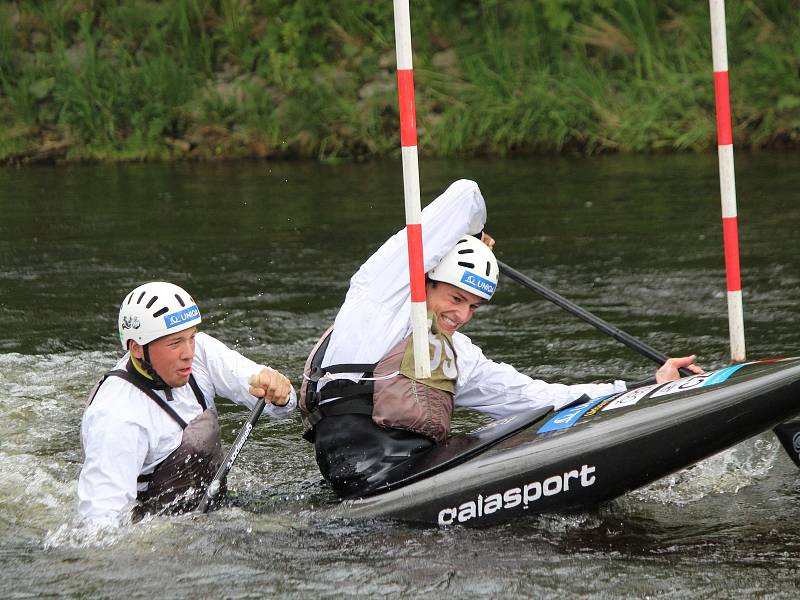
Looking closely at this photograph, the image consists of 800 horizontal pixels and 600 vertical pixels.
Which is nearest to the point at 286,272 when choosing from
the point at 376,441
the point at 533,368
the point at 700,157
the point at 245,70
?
the point at 533,368

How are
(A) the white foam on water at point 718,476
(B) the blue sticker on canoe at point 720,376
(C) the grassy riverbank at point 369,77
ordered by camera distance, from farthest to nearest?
(C) the grassy riverbank at point 369,77
(A) the white foam on water at point 718,476
(B) the blue sticker on canoe at point 720,376

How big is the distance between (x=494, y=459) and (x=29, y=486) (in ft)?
7.10

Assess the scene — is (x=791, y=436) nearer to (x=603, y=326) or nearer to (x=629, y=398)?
(x=629, y=398)

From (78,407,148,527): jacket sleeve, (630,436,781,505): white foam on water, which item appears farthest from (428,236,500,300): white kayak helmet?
(78,407,148,527): jacket sleeve

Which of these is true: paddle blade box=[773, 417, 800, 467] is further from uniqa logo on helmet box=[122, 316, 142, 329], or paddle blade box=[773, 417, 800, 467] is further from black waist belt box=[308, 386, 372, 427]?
uniqa logo on helmet box=[122, 316, 142, 329]

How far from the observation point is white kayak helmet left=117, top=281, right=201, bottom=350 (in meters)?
5.04

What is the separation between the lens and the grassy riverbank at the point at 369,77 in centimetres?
1567

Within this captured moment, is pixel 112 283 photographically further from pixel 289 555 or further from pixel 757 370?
pixel 757 370

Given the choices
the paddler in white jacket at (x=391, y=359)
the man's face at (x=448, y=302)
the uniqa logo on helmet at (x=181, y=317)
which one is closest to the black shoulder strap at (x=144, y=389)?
the uniqa logo on helmet at (x=181, y=317)

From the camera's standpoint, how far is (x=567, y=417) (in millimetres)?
5328

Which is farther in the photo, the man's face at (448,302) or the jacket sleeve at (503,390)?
the jacket sleeve at (503,390)

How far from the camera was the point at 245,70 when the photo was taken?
60.5ft

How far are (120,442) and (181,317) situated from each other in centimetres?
52

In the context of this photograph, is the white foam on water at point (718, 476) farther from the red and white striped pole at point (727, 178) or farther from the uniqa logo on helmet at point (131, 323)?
the uniqa logo on helmet at point (131, 323)
